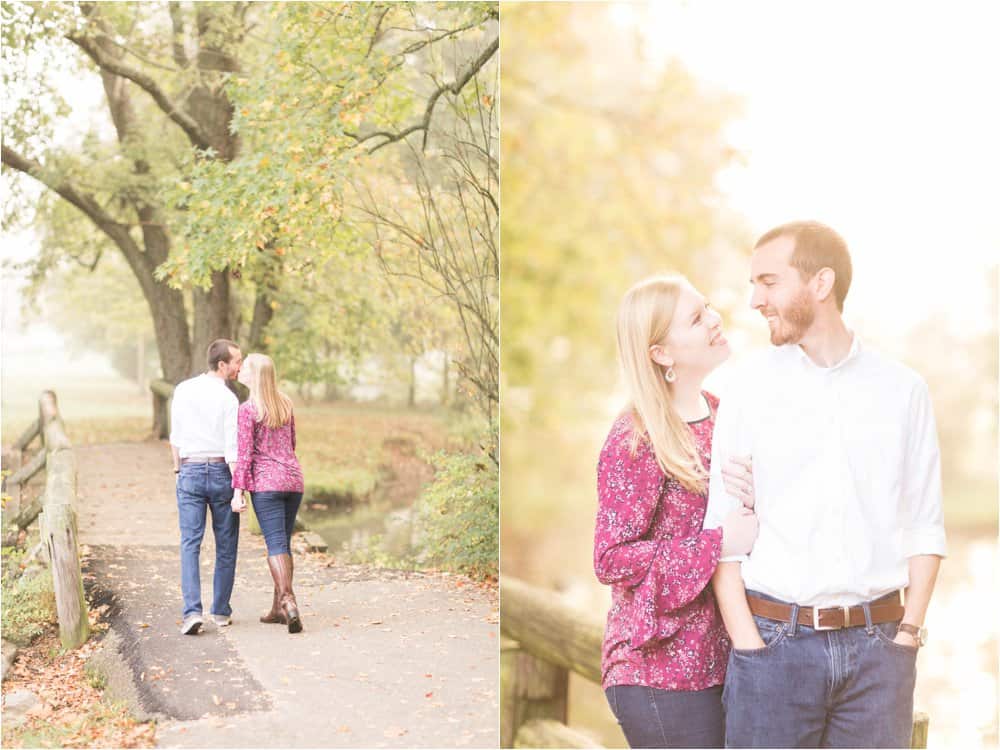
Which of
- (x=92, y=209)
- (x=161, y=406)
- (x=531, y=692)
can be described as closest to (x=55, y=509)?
(x=161, y=406)

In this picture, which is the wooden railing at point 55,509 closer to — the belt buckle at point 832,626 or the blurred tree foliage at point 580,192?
the belt buckle at point 832,626

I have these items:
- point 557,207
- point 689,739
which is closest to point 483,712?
point 689,739

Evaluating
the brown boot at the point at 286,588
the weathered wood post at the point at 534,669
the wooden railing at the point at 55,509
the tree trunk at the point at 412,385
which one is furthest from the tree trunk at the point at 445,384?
the wooden railing at the point at 55,509

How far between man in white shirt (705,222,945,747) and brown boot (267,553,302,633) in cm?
171

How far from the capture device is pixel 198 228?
12.3 ft

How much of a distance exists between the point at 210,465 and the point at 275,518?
298mm

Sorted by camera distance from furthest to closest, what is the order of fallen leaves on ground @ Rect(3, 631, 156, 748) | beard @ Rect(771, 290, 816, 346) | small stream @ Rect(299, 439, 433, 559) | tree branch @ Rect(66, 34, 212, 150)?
small stream @ Rect(299, 439, 433, 559)
tree branch @ Rect(66, 34, 212, 150)
fallen leaves on ground @ Rect(3, 631, 156, 748)
beard @ Rect(771, 290, 816, 346)

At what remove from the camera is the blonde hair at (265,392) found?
12.0ft

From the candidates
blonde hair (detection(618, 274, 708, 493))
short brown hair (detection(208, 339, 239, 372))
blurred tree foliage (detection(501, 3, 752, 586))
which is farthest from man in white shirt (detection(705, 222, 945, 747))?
blurred tree foliage (detection(501, 3, 752, 586))

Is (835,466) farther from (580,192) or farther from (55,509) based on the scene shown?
(580,192)

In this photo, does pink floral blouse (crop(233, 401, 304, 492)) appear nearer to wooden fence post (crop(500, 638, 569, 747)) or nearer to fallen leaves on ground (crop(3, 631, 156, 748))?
fallen leaves on ground (crop(3, 631, 156, 748))

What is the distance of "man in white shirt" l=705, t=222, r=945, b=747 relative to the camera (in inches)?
94.8

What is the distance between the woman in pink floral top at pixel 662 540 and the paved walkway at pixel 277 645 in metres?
1.21

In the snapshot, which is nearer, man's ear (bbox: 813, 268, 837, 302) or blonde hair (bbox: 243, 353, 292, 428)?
man's ear (bbox: 813, 268, 837, 302)
